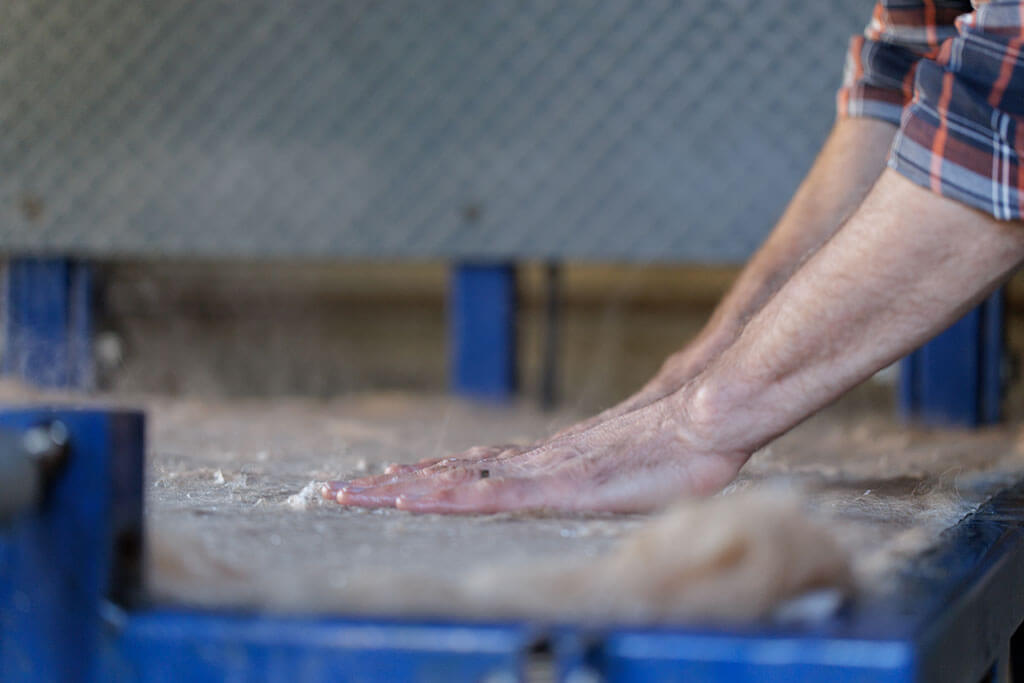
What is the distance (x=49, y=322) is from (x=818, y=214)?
1826 mm

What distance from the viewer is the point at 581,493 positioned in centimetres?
90

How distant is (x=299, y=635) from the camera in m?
0.52

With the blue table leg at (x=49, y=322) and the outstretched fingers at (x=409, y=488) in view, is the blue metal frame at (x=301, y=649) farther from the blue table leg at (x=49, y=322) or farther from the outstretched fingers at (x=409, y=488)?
the blue table leg at (x=49, y=322)

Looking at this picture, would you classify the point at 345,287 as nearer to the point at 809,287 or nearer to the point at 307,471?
the point at 307,471

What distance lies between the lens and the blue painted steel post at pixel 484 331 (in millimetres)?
2314

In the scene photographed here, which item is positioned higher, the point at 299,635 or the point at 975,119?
the point at 975,119

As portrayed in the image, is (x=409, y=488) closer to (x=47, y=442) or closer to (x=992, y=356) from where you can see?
(x=47, y=442)

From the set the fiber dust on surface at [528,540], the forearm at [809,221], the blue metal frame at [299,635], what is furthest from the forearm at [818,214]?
the blue metal frame at [299,635]

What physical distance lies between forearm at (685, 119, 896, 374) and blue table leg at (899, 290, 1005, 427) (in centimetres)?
88

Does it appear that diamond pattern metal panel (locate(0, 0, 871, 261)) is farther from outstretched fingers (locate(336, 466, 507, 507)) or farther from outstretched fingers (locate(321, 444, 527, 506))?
outstretched fingers (locate(336, 466, 507, 507))

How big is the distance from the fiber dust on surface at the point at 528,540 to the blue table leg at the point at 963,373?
2.51 ft

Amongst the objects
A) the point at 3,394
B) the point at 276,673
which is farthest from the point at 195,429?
the point at 276,673

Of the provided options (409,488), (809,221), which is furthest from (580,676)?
(809,221)

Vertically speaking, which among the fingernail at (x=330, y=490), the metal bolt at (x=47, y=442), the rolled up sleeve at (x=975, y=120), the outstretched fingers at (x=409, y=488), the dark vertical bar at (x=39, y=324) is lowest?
the dark vertical bar at (x=39, y=324)
